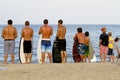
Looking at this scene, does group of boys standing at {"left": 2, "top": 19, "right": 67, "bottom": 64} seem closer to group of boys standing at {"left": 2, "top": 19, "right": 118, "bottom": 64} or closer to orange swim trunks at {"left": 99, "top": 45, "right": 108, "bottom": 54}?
group of boys standing at {"left": 2, "top": 19, "right": 118, "bottom": 64}

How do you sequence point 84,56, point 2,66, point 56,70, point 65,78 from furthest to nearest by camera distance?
point 84,56, point 2,66, point 56,70, point 65,78

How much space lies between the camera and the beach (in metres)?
11.0

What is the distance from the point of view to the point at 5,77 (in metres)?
10.9

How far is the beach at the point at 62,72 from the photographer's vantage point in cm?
1098

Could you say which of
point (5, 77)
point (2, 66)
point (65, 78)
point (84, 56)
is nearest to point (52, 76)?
point (65, 78)

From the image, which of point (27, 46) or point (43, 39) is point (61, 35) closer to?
point (43, 39)

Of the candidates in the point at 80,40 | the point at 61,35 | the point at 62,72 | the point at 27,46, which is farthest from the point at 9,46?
the point at 62,72

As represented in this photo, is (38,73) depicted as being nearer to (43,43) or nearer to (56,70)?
(56,70)

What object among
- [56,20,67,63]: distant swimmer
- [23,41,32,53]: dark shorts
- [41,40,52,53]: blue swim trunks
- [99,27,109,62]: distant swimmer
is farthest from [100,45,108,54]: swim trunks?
[23,41,32,53]: dark shorts

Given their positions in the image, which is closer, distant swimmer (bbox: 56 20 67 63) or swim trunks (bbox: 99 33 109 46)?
distant swimmer (bbox: 56 20 67 63)

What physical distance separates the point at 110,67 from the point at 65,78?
2.39m

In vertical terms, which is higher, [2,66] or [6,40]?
[6,40]

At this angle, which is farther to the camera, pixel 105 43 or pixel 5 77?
pixel 105 43

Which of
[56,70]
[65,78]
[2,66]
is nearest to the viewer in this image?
[65,78]
